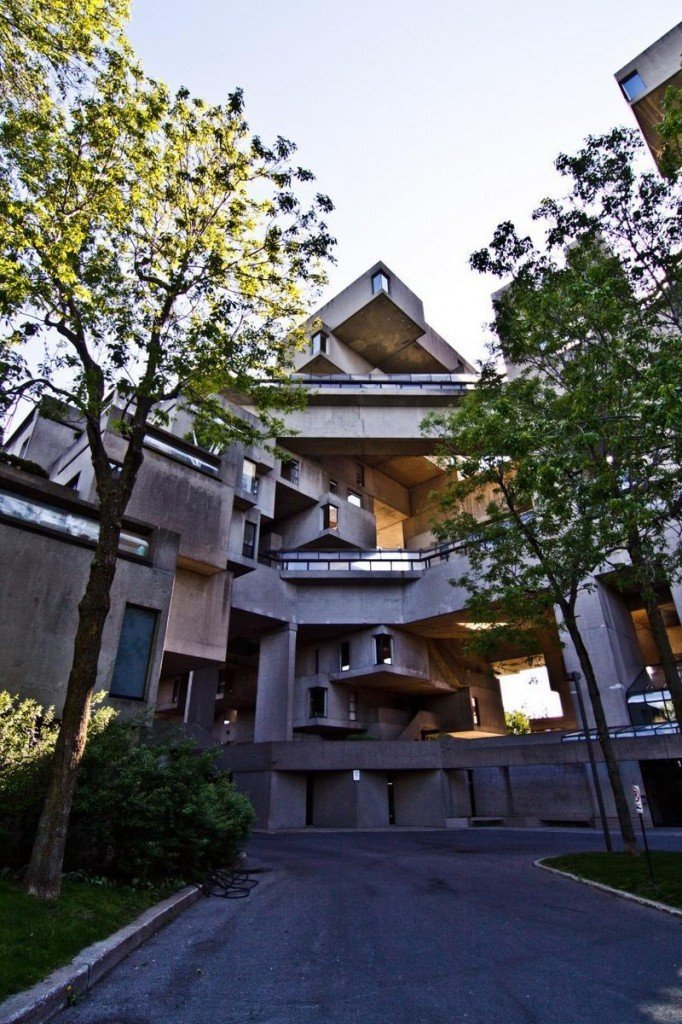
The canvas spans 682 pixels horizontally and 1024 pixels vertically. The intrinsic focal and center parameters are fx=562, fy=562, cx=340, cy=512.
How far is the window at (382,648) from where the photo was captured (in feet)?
115

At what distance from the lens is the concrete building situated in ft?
111

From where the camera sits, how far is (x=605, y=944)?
6645 mm

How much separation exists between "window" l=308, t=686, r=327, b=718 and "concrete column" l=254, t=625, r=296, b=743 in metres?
2.61

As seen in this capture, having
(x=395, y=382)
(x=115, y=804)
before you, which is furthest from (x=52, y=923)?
(x=395, y=382)

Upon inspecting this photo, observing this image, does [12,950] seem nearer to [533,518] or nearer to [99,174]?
[99,174]

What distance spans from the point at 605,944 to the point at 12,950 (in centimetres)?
643

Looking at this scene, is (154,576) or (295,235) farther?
(154,576)

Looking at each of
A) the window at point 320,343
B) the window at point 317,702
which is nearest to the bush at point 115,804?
the window at point 317,702

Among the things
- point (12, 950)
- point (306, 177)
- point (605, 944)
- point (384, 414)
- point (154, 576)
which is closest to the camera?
point (12, 950)

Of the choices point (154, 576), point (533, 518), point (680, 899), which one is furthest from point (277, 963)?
point (533, 518)

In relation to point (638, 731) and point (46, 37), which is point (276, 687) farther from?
point (46, 37)

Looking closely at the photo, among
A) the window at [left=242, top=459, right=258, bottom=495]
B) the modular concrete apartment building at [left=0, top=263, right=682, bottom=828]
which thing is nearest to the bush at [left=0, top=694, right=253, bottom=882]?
the modular concrete apartment building at [left=0, top=263, right=682, bottom=828]

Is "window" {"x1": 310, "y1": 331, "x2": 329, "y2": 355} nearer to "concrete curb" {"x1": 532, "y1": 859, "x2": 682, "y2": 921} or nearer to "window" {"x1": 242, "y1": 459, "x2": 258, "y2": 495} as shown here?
"window" {"x1": 242, "y1": 459, "x2": 258, "y2": 495}

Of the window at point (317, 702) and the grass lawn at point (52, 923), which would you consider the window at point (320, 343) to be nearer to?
the window at point (317, 702)
